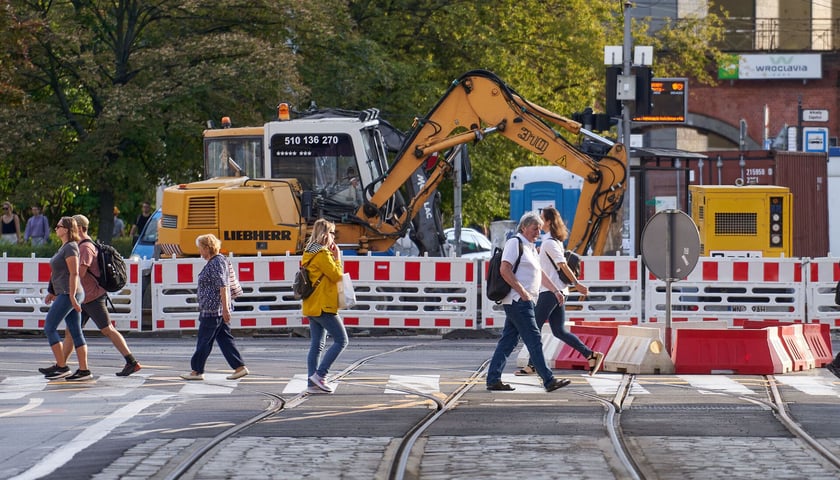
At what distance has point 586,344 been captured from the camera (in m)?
17.1

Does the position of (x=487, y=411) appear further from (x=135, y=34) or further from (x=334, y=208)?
(x=135, y=34)

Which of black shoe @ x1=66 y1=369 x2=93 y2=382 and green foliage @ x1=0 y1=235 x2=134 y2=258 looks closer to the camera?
black shoe @ x1=66 y1=369 x2=93 y2=382

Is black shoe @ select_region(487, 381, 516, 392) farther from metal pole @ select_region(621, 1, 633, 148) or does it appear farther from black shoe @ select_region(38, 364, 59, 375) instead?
metal pole @ select_region(621, 1, 633, 148)

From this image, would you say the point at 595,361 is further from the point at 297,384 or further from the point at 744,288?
the point at 744,288

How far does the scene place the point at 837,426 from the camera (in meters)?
11.9

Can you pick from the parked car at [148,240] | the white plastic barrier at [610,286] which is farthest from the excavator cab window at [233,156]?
the parked car at [148,240]

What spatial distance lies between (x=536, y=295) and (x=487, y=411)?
2019 millimetres

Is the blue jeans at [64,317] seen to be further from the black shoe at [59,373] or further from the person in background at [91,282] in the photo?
the black shoe at [59,373]

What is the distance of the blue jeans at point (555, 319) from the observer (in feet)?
51.6

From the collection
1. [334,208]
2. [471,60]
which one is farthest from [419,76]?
[334,208]

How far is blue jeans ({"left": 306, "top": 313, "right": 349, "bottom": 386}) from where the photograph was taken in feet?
47.8

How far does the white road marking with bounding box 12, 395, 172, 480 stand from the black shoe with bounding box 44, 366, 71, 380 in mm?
2135

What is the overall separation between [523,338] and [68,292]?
4650 mm

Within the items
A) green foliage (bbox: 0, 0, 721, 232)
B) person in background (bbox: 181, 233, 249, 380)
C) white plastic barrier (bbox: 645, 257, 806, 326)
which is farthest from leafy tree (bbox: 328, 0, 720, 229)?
person in background (bbox: 181, 233, 249, 380)
